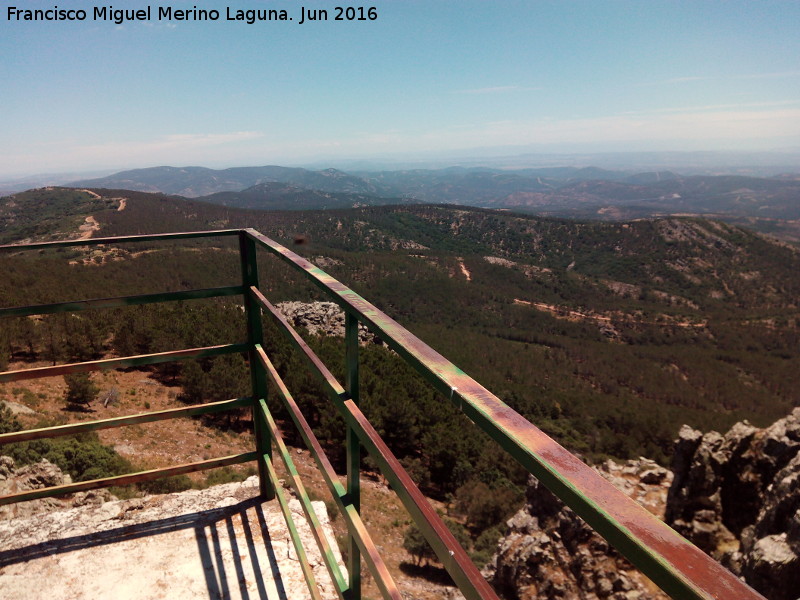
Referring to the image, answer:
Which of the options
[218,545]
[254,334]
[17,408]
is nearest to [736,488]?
[218,545]

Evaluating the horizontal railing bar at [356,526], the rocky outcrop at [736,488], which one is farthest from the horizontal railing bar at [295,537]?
the rocky outcrop at [736,488]

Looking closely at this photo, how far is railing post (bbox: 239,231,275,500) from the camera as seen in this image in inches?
105

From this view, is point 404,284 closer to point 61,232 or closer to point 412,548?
point 61,232

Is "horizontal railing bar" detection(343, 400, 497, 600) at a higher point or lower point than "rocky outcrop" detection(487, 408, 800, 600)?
higher

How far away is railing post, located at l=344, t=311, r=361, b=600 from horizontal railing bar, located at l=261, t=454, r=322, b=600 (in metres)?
0.39

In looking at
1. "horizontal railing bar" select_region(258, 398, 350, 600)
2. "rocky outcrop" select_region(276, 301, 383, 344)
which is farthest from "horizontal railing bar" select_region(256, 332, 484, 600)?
"rocky outcrop" select_region(276, 301, 383, 344)

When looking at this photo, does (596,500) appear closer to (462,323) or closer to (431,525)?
(431,525)

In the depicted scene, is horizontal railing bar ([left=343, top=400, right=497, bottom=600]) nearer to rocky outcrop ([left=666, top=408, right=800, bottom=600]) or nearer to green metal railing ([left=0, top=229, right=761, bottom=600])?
green metal railing ([left=0, top=229, right=761, bottom=600])

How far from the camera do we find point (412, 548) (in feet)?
32.3

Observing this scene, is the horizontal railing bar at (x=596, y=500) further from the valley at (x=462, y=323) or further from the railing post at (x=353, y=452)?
the valley at (x=462, y=323)

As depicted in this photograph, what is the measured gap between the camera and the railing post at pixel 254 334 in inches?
105

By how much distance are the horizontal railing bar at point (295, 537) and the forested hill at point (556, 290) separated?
21363 millimetres

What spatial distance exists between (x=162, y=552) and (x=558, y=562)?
8.15 m

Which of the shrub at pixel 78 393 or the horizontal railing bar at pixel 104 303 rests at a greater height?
the horizontal railing bar at pixel 104 303
